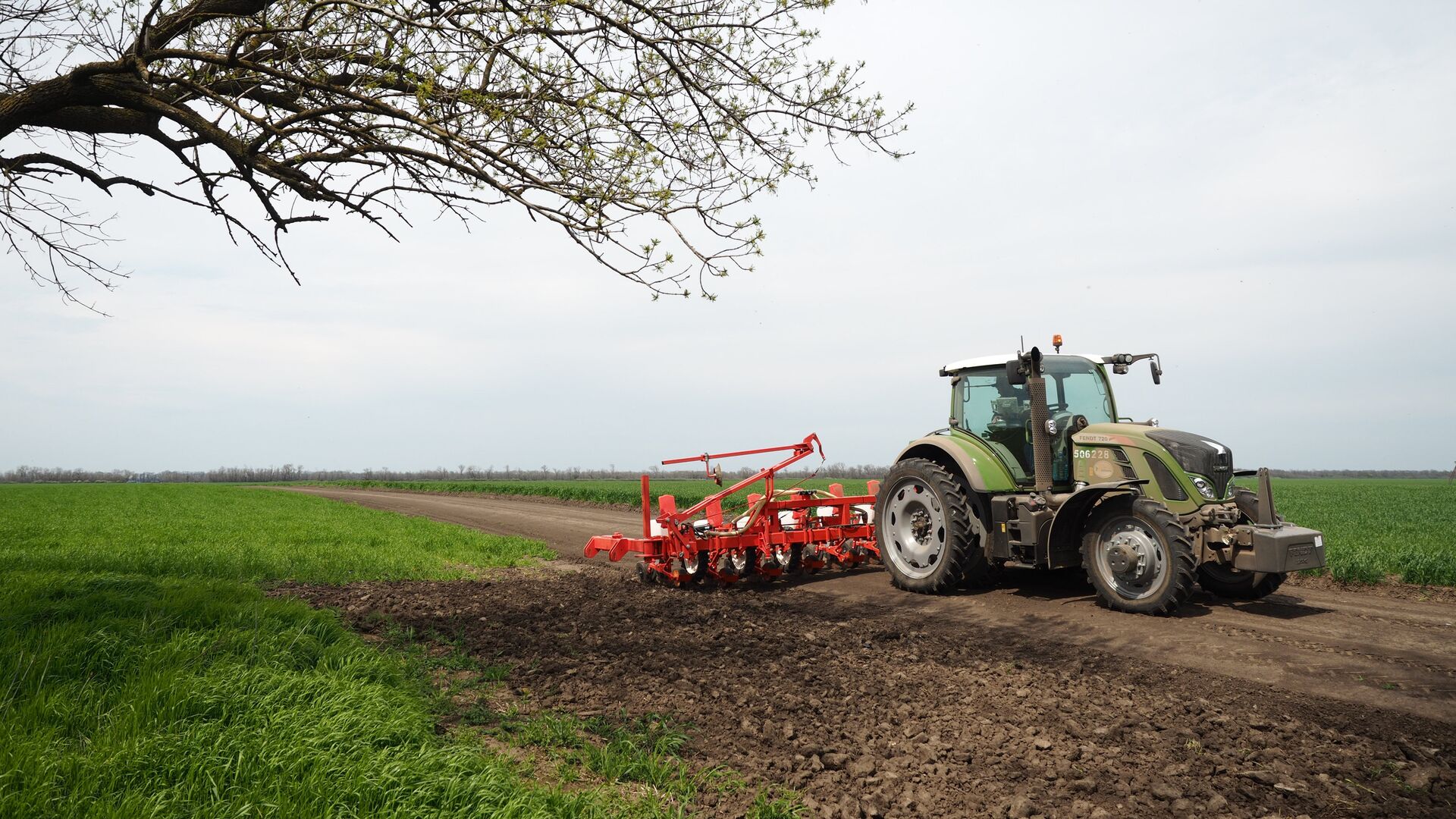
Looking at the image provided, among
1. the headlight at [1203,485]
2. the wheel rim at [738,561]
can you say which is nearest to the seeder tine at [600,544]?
the wheel rim at [738,561]

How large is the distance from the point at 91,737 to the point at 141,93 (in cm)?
406

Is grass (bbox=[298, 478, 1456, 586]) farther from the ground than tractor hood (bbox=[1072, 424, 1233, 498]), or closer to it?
closer to it

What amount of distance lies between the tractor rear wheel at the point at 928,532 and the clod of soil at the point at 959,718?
126 centimetres

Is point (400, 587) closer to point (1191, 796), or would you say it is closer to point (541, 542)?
point (541, 542)

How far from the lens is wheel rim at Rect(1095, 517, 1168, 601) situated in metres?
7.00

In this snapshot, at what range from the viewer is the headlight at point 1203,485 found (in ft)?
24.3

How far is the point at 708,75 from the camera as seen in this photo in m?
5.19

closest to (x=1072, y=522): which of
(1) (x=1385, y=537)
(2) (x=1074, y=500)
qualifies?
(2) (x=1074, y=500)

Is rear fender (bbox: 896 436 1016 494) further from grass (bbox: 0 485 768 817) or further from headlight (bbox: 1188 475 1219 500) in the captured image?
grass (bbox: 0 485 768 817)

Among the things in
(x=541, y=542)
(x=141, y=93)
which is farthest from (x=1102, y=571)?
(x=541, y=542)

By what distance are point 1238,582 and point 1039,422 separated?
238 centimetres

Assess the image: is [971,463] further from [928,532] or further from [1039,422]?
[928,532]

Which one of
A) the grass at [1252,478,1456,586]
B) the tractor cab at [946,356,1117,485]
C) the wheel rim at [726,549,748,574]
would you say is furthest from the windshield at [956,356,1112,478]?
the grass at [1252,478,1456,586]

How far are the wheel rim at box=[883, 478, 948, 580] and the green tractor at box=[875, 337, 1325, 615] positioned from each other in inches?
0.5
